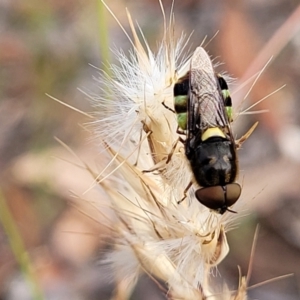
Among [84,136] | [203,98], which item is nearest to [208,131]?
[203,98]

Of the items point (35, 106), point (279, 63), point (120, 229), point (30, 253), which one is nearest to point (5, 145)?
point (35, 106)

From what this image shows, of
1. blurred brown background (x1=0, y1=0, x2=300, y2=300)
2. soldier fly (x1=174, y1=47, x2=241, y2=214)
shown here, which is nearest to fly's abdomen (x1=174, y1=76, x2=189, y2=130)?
soldier fly (x1=174, y1=47, x2=241, y2=214)

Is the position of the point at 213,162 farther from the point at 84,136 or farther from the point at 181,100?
the point at 84,136

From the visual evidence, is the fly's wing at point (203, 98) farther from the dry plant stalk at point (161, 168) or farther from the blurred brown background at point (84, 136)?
the blurred brown background at point (84, 136)

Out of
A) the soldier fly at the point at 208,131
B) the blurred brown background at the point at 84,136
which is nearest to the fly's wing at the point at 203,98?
the soldier fly at the point at 208,131

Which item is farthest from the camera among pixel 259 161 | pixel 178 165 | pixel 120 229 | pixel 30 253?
pixel 259 161

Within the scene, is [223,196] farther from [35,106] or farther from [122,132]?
[35,106]

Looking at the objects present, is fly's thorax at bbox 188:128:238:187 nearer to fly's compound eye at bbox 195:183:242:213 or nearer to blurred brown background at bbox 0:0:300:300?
fly's compound eye at bbox 195:183:242:213
